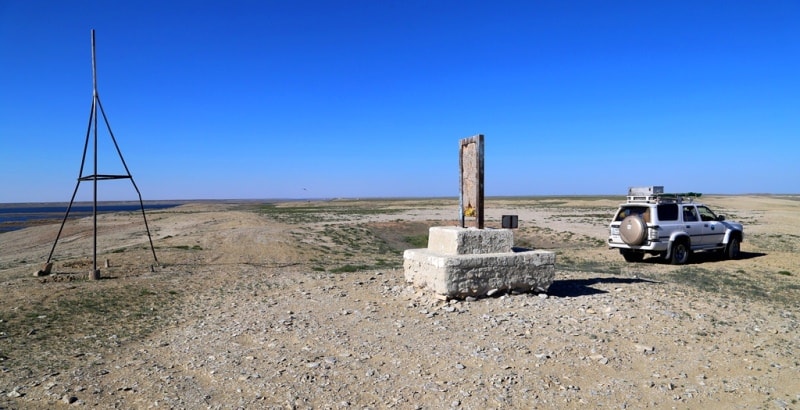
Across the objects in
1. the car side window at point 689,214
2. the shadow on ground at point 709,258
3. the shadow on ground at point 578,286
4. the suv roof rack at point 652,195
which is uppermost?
the suv roof rack at point 652,195

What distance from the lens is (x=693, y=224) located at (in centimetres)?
1521

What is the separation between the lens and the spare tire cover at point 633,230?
14508 mm

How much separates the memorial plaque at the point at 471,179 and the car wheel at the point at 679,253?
8.51 meters

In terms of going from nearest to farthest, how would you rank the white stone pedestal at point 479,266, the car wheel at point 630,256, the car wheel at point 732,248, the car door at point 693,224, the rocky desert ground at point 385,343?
the rocky desert ground at point 385,343 → the white stone pedestal at point 479,266 → the car door at point 693,224 → the car wheel at point 630,256 → the car wheel at point 732,248

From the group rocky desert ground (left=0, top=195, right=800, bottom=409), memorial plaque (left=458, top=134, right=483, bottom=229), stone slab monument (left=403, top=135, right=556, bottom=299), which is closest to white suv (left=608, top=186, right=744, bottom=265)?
rocky desert ground (left=0, top=195, right=800, bottom=409)

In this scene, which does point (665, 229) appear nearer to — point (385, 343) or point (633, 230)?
point (633, 230)

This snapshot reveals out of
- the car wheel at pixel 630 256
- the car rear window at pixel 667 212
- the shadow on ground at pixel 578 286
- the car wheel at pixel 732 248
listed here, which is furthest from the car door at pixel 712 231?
the shadow on ground at pixel 578 286

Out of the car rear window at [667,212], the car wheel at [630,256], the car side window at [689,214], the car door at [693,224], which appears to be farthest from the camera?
the car wheel at [630,256]

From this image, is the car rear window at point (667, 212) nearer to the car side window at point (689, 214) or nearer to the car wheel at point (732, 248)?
the car side window at point (689, 214)

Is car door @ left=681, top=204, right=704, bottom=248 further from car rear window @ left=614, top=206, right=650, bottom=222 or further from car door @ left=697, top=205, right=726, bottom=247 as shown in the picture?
car rear window @ left=614, top=206, right=650, bottom=222

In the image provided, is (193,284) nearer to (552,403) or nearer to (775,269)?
(552,403)

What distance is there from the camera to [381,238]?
25.7 m

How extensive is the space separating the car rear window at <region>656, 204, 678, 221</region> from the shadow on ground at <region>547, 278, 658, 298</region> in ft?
13.2

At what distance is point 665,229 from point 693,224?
1.32 m
